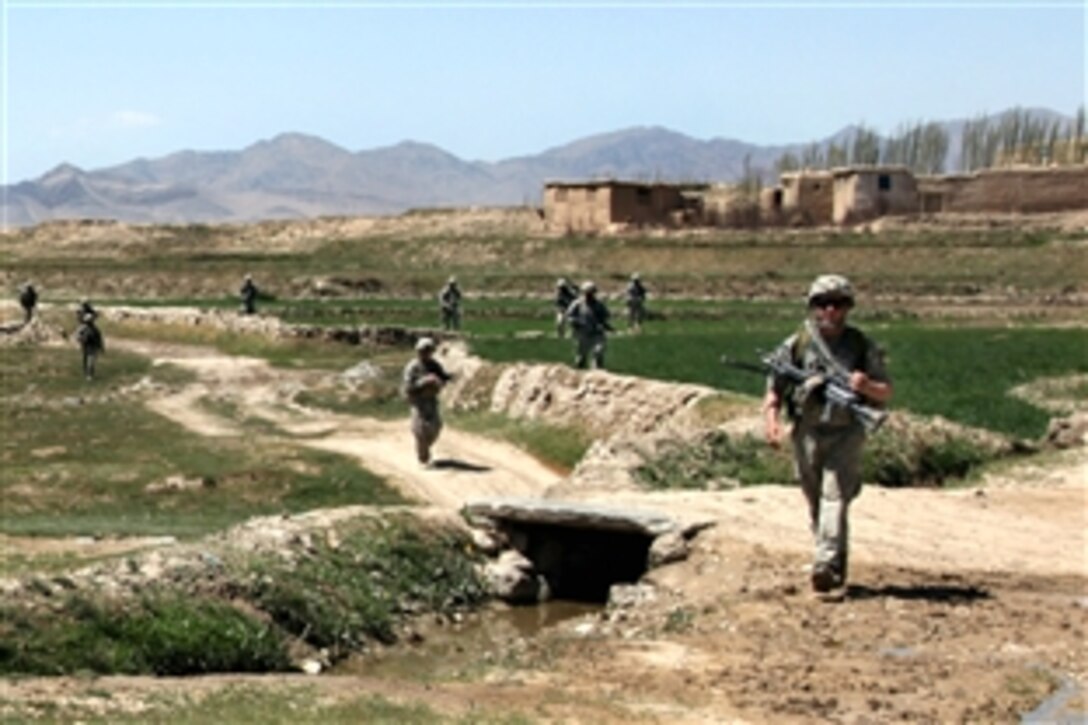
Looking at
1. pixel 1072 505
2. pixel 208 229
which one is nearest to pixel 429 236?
pixel 208 229

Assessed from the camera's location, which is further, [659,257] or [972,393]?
[659,257]

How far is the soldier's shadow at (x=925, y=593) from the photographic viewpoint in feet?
50.3

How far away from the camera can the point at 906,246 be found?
79.9 metres

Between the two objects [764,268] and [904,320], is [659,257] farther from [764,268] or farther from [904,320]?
[904,320]

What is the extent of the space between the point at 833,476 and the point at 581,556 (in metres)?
4.13

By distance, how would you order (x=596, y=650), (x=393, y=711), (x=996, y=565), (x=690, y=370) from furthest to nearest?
(x=690, y=370) → (x=996, y=565) → (x=596, y=650) → (x=393, y=711)

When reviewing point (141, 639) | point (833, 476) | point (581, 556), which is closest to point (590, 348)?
point (581, 556)

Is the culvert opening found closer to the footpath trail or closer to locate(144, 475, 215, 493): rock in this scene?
the footpath trail

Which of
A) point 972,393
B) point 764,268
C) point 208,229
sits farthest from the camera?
point 208,229

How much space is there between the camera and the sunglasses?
15.0 m

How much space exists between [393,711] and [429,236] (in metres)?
91.3

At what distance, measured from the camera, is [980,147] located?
12044 cm

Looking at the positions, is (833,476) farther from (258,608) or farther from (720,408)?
(720,408)

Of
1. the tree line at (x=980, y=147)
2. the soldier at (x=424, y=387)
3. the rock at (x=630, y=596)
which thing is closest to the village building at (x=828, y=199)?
the tree line at (x=980, y=147)
